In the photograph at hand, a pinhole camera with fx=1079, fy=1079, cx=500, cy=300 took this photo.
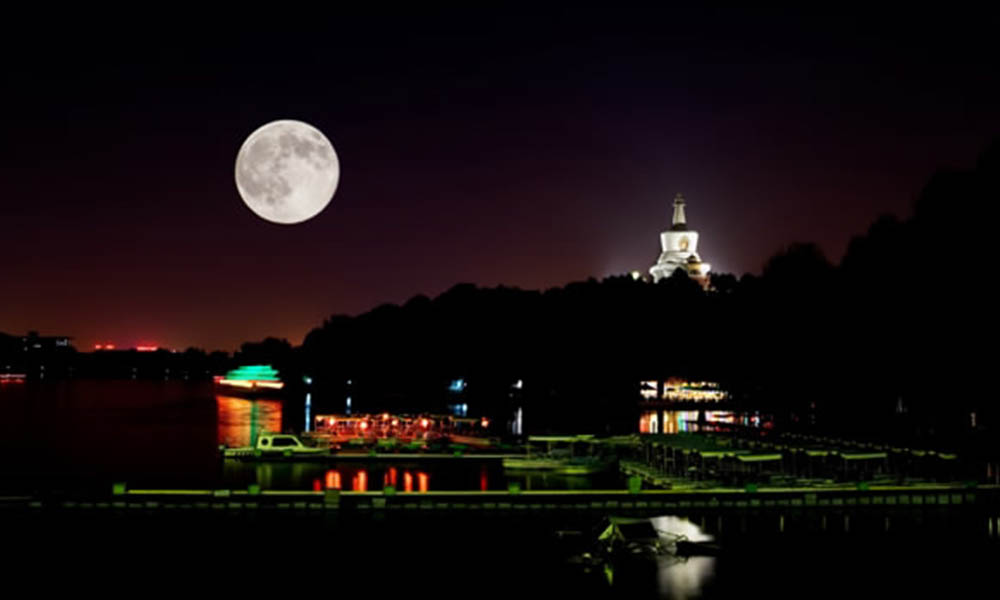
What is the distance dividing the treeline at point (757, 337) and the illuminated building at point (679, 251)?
44.8 meters

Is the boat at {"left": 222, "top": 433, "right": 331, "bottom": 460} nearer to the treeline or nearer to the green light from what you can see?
the treeline

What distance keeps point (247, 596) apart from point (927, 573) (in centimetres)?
1896

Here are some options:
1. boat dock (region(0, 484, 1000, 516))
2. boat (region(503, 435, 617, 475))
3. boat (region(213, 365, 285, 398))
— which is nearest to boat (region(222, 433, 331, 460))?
boat (region(503, 435, 617, 475))

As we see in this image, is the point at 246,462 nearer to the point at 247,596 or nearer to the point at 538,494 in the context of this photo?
the point at 538,494

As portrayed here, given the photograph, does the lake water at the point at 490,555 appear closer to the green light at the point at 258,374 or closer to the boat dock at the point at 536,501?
the boat dock at the point at 536,501

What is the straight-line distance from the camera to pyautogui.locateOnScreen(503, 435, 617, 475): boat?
4747cm

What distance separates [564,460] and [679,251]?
125 m

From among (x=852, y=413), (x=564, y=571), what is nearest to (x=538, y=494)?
(x=564, y=571)

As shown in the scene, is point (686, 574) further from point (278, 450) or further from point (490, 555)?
point (278, 450)

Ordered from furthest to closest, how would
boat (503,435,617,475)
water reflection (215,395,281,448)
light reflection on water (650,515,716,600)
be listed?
water reflection (215,395,281,448) → boat (503,435,617,475) → light reflection on water (650,515,716,600)

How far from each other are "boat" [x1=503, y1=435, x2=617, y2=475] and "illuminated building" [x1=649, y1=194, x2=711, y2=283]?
11308cm

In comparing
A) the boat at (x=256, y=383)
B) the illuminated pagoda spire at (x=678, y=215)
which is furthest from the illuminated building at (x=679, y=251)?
the boat at (x=256, y=383)

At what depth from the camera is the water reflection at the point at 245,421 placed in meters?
76.5

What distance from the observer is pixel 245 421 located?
97.5 meters
